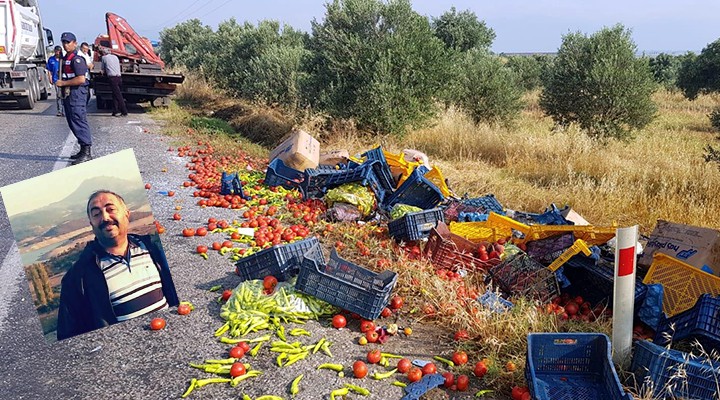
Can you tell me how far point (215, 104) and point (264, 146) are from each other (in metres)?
7.91

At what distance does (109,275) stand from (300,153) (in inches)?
208

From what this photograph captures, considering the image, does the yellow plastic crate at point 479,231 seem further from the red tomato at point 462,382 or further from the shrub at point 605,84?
the shrub at point 605,84

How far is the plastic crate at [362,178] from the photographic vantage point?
734cm

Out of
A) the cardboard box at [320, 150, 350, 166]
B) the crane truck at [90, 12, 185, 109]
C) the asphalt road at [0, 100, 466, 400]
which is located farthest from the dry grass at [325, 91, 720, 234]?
the crane truck at [90, 12, 185, 109]

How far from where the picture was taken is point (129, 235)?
3.40 metres

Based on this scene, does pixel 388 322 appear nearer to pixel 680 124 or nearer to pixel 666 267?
pixel 666 267

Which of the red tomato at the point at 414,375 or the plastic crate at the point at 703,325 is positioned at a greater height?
the plastic crate at the point at 703,325

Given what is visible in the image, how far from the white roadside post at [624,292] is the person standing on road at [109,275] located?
298 cm

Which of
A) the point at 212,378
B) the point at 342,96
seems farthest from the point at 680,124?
the point at 212,378

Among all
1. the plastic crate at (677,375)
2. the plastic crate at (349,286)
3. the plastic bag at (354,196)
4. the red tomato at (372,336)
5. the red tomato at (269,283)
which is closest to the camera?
the plastic crate at (677,375)

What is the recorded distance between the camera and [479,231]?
238 inches

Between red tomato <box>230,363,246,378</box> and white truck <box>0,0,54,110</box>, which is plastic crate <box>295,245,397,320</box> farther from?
white truck <box>0,0,54,110</box>

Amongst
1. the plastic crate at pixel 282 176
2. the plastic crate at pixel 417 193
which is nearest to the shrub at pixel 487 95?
the plastic crate at pixel 282 176

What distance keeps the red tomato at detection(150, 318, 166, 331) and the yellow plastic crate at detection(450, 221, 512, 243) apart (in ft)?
10.4
